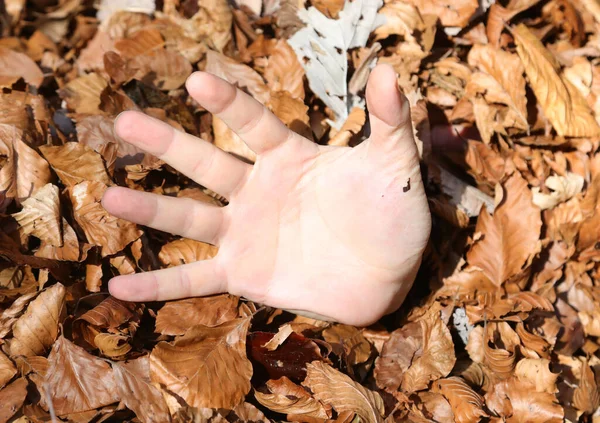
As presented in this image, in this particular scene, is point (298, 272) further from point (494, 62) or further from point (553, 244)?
point (494, 62)

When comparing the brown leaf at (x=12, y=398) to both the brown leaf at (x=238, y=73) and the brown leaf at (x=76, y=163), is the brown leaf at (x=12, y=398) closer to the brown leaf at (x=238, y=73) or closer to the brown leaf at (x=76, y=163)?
the brown leaf at (x=76, y=163)

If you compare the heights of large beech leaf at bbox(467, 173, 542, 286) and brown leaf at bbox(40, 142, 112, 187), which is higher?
brown leaf at bbox(40, 142, 112, 187)

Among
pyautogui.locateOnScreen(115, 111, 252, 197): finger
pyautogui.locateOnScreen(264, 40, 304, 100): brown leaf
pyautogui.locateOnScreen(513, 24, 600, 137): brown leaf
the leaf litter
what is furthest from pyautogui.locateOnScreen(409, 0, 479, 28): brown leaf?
pyautogui.locateOnScreen(115, 111, 252, 197): finger

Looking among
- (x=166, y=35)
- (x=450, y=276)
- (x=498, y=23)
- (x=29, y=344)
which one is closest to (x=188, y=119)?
(x=166, y=35)

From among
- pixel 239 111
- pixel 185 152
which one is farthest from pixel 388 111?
pixel 185 152

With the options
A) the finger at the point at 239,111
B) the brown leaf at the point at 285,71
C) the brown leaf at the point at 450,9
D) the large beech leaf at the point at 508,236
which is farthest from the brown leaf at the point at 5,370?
the brown leaf at the point at 450,9

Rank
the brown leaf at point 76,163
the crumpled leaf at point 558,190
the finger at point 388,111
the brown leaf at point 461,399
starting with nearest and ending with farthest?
the finger at point 388,111
the brown leaf at point 461,399
the brown leaf at point 76,163
the crumpled leaf at point 558,190

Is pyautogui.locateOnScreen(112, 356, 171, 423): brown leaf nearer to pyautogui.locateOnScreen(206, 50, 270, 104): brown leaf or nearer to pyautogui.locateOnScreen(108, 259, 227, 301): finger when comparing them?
pyautogui.locateOnScreen(108, 259, 227, 301): finger
